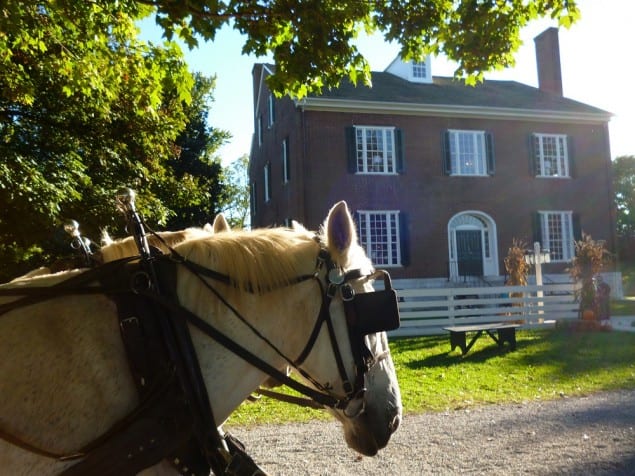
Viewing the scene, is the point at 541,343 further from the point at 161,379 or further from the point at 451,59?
the point at 161,379

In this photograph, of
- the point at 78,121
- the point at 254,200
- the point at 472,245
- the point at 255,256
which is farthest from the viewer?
the point at 254,200

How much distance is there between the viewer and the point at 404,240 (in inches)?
813

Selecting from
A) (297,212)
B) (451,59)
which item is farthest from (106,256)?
(297,212)

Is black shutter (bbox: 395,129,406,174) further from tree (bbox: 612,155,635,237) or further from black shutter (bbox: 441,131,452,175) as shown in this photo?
tree (bbox: 612,155,635,237)

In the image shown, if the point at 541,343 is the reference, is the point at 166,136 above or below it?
above

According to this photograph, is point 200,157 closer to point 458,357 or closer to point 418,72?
point 418,72

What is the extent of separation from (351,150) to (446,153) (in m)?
4.32

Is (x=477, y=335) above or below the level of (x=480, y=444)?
above

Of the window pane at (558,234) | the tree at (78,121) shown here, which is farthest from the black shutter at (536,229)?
the tree at (78,121)

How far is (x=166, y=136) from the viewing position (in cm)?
1152

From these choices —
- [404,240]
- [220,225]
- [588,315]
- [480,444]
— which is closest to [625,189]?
[404,240]

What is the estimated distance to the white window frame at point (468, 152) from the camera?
2195 centimetres

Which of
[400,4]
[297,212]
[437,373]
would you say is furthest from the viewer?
[297,212]

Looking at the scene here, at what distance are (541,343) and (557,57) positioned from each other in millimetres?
20534
